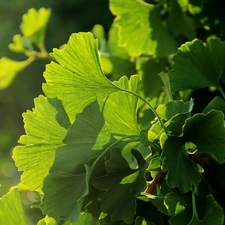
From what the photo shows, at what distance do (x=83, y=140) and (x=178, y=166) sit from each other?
81 millimetres

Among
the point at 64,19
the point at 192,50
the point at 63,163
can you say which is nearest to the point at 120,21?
the point at 192,50

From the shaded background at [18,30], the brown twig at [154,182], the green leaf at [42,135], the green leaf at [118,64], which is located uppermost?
the green leaf at [42,135]

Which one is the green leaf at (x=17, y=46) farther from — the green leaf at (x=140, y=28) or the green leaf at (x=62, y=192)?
the green leaf at (x=62, y=192)

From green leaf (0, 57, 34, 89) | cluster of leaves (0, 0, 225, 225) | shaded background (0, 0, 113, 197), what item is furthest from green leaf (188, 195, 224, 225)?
shaded background (0, 0, 113, 197)

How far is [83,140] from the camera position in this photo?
0.50m

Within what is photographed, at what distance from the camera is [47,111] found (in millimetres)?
506

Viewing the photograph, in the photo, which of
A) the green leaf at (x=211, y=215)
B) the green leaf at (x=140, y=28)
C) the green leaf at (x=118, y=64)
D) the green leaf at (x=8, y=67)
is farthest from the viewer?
the green leaf at (x=8, y=67)

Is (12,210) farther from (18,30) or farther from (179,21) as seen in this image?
(18,30)

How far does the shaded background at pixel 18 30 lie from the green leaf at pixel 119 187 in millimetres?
3208

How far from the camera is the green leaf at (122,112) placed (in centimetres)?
52

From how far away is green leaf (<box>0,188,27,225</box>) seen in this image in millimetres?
532

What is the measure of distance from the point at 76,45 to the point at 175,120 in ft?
0.35

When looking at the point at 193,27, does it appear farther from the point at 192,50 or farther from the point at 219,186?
the point at 219,186

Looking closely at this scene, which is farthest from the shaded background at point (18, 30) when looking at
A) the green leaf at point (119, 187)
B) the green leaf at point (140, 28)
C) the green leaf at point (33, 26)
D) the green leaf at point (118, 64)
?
the green leaf at point (119, 187)
